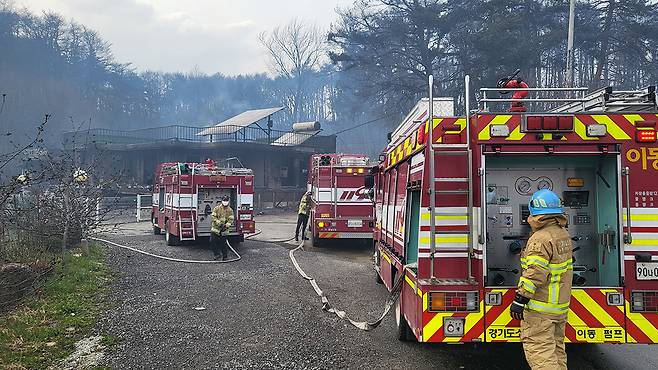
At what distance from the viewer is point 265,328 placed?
6680 mm

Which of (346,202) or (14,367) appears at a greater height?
(346,202)

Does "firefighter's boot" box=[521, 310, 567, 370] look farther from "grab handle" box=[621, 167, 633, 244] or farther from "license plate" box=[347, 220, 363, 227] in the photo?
"license plate" box=[347, 220, 363, 227]

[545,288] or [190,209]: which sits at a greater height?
[190,209]

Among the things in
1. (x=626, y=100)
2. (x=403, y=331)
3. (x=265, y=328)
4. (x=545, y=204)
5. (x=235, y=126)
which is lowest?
(x=265, y=328)

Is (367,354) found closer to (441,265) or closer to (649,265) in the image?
(441,265)

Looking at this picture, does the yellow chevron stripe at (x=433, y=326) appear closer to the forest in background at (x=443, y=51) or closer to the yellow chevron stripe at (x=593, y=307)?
the yellow chevron stripe at (x=593, y=307)

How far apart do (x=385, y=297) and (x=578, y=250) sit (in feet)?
13.3

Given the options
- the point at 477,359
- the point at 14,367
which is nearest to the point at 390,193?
the point at 477,359

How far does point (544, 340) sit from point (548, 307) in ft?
0.79

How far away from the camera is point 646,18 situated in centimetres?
2336

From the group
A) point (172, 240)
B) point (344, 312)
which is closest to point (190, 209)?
point (172, 240)

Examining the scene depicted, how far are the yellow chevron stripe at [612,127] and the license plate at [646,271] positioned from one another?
1045 mm

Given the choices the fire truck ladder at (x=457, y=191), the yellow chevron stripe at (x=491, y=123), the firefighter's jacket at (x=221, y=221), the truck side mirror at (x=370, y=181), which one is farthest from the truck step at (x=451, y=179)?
the firefighter's jacket at (x=221, y=221)

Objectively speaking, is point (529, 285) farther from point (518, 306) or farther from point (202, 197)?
point (202, 197)
